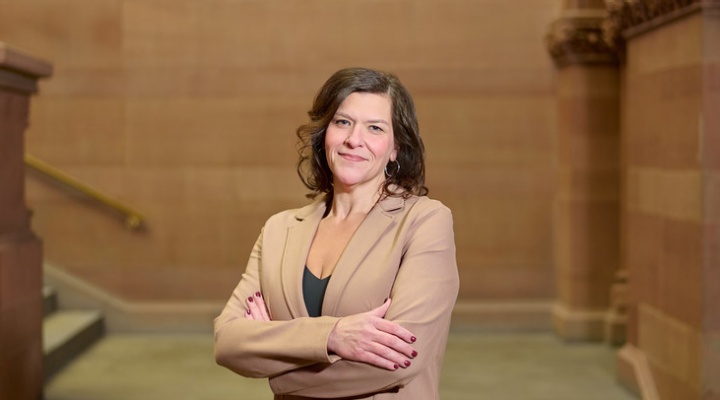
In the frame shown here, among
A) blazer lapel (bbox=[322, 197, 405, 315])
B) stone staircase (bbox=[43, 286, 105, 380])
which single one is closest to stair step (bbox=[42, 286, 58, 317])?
stone staircase (bbox=[43, 286, 105, 380])

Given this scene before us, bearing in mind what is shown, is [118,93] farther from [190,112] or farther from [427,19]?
[427,19]

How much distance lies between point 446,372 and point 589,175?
2215 mm

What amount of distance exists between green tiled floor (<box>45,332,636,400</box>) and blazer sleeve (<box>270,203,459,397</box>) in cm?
361

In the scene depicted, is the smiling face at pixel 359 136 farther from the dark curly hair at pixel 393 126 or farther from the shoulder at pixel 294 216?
the shoulder at pixel 294 216

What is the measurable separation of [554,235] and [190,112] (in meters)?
3.39

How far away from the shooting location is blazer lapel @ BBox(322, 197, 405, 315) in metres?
2.17

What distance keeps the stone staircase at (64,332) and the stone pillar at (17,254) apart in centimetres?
73

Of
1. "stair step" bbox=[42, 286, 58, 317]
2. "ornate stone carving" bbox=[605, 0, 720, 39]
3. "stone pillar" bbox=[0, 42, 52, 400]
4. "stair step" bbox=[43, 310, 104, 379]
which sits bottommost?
"stair step" bbox=[43, 310, 104, 379]

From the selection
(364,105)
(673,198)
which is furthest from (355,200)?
(673,198)

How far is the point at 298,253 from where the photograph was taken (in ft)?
7.52

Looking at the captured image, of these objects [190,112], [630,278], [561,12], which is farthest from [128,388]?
[561,12]

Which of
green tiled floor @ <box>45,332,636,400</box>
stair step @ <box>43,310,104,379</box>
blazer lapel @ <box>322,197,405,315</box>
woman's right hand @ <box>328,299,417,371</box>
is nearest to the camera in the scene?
woman's right hand @ <box>328,299,417,371</box>

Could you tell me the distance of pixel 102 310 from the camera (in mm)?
7754

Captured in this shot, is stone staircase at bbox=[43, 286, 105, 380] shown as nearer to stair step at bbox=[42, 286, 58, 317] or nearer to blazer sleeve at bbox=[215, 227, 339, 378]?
stair step at bbox=[42, 286, 58, 317]
